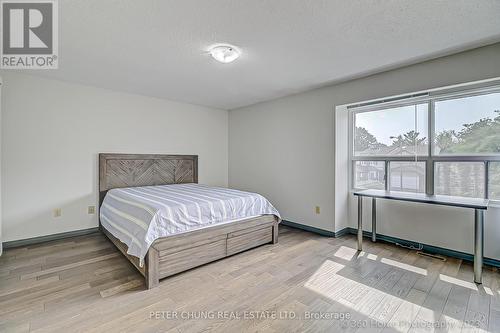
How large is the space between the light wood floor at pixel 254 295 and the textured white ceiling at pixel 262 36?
2252 millimetres

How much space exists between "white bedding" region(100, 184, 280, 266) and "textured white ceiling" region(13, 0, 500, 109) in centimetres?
159

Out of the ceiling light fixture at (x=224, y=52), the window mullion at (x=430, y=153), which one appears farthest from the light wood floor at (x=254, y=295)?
the ceiling light fixture at (x=224, y=52)

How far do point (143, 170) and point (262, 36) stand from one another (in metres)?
3.03

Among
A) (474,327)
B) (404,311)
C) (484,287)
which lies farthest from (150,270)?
(484,287)

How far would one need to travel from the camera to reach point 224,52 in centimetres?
233

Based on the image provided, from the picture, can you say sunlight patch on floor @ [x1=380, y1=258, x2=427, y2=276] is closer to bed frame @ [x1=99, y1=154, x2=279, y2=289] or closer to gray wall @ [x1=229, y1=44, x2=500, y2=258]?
gray wall @ [x1=229, y1=44, x2=500, y2=258]

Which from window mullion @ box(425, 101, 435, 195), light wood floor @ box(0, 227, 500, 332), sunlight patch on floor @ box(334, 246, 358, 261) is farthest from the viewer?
window mullion @ box(425, 101, 435, 195)

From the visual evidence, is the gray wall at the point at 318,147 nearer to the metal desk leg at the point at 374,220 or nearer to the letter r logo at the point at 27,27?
the metal desk leg at the point at 374,220

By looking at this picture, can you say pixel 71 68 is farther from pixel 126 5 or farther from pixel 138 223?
pixel 138 223

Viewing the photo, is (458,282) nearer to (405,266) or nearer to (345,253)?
(405,266)

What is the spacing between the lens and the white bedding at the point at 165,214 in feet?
7.24

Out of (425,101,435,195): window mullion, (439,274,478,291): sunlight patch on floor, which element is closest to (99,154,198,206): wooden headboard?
(425,101,435,195): window mullion

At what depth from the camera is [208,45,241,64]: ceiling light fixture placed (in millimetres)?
2301

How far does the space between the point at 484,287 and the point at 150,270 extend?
3.01m
